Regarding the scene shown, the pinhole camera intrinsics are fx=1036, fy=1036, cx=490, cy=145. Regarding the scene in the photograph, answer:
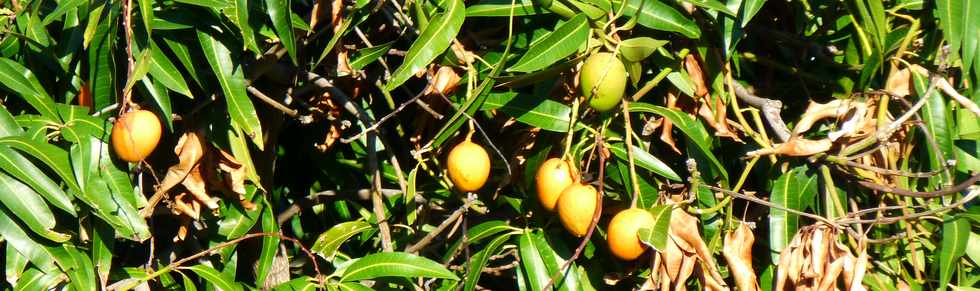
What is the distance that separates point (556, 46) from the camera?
47.3 inches

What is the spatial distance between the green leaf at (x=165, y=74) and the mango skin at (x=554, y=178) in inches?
17.6

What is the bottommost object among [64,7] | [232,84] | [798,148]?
[798,148]

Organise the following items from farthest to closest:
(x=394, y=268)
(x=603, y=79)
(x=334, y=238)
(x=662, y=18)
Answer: (x=334, y=238) → (x=394, y=268) → (x=662, y=18) → (x=603, y=79)

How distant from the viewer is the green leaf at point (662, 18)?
50.5 inches

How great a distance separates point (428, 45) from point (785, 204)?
494 millimetres

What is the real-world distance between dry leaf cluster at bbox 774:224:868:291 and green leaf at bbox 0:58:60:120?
37.4 inches

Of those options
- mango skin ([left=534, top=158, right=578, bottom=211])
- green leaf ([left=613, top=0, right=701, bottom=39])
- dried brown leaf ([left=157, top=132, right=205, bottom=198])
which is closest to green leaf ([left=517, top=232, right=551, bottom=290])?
mango skin ([left=534, top=158, right=578, bottom=211])

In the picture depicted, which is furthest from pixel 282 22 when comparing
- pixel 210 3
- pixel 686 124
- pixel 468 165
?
pixel 686 124

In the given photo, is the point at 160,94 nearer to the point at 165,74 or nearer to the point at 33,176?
the point at 165,74

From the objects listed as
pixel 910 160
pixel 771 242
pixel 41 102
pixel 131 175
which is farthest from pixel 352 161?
pixel 910 160

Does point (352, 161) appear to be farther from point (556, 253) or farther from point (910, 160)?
point (910, 160)

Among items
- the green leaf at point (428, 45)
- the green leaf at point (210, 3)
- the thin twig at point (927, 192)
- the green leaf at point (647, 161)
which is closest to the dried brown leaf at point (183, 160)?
the green leaf at point (210, 3)

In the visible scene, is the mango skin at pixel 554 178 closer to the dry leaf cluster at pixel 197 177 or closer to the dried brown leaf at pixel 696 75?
the dried brown leaf at pixel 696 75

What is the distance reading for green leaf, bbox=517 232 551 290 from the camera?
1.37 metres
